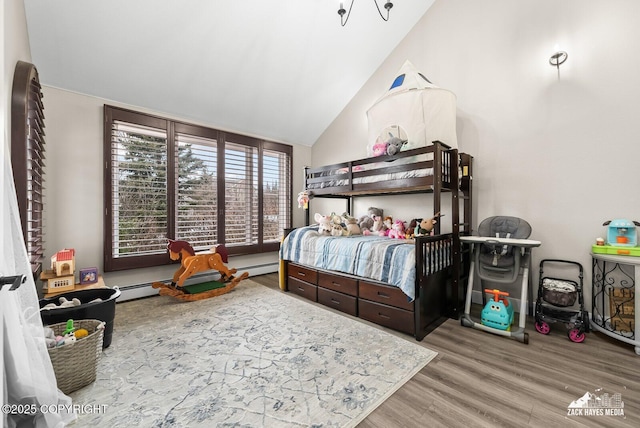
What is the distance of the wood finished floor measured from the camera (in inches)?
54.6

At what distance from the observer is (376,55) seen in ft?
12.8

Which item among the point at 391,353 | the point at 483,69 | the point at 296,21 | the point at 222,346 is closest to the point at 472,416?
the point at 391,353

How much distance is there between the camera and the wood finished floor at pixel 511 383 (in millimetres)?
1388

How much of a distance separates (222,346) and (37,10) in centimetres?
329

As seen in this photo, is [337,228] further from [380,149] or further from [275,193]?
[275,193]

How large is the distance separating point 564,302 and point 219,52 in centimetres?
437

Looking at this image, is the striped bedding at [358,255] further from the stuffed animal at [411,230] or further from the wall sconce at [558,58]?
the wall sconce at [558,58]

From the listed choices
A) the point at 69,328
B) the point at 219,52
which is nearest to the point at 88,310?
the point at 69,328

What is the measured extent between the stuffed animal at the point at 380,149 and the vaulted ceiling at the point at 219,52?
5.44 ft

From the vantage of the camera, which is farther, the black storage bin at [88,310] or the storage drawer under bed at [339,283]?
the storage drawer under bed at [339,283]

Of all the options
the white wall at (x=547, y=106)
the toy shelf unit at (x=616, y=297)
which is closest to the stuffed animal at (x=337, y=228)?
the white wall at (x=547, y=106)

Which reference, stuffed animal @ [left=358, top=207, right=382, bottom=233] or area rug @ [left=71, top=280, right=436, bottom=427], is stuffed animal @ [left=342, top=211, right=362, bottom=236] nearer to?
stuffed animal @ [left=358, top=207, right=382, bottom=233]

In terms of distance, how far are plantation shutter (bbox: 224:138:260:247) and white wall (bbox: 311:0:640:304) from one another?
2989 millimetres

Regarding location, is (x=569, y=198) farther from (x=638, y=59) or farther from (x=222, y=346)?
(x=222, y=346)
